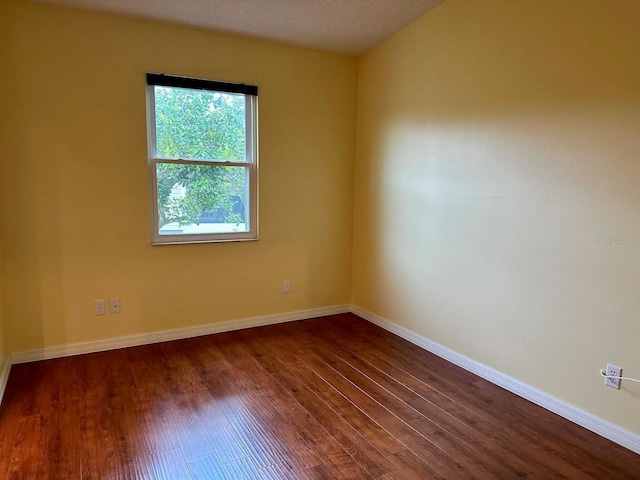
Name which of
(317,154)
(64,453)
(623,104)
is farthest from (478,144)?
(64,453)

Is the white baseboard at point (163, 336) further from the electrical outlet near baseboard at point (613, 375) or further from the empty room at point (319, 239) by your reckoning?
the electrical outlet near baseboard at point (613, 375)

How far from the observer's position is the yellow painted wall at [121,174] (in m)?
2.89

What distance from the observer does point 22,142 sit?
9.40ft

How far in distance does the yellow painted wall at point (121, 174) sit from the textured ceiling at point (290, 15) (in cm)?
14

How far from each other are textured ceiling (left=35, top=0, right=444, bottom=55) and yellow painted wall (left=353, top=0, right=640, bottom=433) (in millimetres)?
214

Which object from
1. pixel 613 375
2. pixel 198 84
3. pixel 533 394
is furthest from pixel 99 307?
pixel 613 375

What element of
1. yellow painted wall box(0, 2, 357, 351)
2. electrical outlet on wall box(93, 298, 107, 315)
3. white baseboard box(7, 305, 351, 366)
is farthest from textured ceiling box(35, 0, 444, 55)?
white baseboard box(7, 305, 351, 366)

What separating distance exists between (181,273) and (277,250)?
875mm

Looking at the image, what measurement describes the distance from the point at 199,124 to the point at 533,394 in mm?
3097

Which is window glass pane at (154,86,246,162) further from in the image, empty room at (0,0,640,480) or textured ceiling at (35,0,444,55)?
textured ceiling at (35,0,444,55)

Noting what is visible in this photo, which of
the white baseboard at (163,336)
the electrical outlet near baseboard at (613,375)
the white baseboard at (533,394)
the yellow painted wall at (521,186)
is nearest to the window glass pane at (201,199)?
the white baseboard at (163,336)

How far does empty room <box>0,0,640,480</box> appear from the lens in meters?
2.12

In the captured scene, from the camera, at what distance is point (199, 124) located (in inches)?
135

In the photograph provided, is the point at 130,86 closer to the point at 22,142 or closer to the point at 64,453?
the point at 22,142
